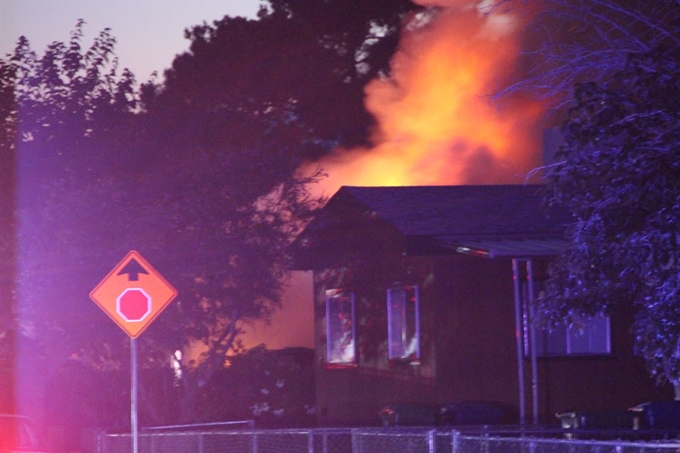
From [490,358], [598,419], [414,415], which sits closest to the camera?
[598,419]

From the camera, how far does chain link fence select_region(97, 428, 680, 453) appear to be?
33.2 feet

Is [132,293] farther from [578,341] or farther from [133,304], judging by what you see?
[578,341]

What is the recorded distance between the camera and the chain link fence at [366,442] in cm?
1013

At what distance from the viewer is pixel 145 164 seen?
2339 cm

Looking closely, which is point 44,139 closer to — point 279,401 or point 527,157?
point 279,401

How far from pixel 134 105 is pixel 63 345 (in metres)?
7.41

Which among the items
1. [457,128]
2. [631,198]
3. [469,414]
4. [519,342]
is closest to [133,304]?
[631,198]

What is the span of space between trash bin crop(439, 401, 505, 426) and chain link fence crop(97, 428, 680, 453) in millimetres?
1561

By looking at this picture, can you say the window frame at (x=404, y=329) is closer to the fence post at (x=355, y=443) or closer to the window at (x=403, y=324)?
the window at (x=403, y=324)

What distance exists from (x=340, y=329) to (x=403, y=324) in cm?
331

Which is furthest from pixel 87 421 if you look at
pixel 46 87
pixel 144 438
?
pixel 46 87

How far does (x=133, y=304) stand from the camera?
11234 mm

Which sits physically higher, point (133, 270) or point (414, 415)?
point (133, 270)

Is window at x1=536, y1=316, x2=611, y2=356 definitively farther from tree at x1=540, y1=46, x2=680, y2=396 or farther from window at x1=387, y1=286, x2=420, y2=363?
tree at x1=540, y1=46, x2=680, y2=396
